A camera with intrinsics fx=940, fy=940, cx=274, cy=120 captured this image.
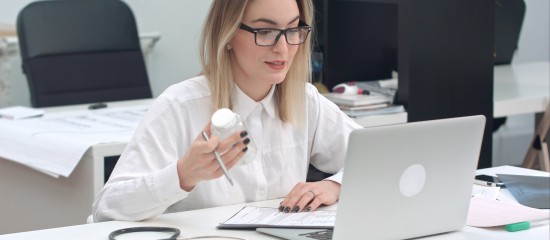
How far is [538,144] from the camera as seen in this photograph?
12.4ft

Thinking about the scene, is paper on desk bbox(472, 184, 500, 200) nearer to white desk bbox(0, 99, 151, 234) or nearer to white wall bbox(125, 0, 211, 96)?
white desk bbox(0, 99, 151, 234)

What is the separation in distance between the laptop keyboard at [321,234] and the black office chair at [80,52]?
2253 mm

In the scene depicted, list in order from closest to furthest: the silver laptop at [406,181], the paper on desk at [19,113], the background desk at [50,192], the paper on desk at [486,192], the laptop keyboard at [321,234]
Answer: the silver laptop at [406,181] < the laptop keyboard at [321,234] < the paper on desk at [486,192] < the background desk at [50,192] < the paper on desk at [19,113]

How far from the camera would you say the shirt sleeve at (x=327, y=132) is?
248 cm

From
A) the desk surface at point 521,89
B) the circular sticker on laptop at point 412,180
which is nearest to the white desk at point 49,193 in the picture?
the circular sticker on laptop at point 412,180

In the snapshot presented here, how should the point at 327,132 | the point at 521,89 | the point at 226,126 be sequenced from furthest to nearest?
the point at 521,89 → the point at 327,132 → the point at 226,126

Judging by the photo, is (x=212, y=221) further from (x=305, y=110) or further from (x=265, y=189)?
(x=305, y=110)

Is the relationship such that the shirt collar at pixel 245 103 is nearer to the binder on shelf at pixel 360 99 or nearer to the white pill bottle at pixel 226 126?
the white pill bottle at pixel 226 126

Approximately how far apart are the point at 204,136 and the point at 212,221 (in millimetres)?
283

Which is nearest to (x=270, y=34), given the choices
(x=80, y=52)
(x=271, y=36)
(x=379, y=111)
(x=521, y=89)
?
(x=271, y=36)

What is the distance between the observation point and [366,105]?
11.5 ft

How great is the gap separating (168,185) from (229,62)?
0.40m

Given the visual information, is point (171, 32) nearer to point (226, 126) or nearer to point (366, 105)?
point (366, 105)

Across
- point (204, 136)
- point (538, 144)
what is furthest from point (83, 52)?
point (204, 136)
